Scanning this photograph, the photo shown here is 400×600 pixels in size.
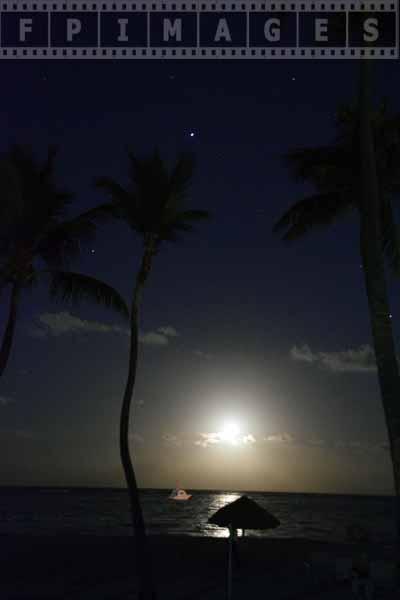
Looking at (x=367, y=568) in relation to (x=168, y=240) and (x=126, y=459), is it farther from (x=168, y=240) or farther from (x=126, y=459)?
(x=168, y=240)

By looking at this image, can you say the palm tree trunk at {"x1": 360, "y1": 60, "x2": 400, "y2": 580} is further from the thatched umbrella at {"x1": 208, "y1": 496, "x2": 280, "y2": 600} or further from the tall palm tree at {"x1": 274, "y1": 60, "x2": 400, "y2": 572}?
the thatched umbrella at {"x1": 208, "y1": 496, "x2": 280, "y2": 600}

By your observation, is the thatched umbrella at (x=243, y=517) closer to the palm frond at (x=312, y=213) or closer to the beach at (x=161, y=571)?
the beach at (x=161, y=571)

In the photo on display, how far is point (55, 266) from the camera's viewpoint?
1764 cm

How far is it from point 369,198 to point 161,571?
1618 cm

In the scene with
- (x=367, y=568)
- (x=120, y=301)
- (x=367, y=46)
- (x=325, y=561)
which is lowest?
(x=325, y=561)

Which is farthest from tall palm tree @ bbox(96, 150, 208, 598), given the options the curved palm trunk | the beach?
the beach

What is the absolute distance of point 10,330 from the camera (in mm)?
16547

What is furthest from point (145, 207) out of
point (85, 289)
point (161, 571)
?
point (161, 571)

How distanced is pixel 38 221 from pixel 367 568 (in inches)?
453

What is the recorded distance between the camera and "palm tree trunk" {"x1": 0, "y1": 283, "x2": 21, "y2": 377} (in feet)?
53.5

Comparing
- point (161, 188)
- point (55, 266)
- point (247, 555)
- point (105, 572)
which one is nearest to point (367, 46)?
point (161, 188)

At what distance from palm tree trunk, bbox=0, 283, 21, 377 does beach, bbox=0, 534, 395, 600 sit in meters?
6.77

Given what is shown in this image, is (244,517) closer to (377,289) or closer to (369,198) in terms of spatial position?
(377,289)

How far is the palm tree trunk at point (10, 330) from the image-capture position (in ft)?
53.5
